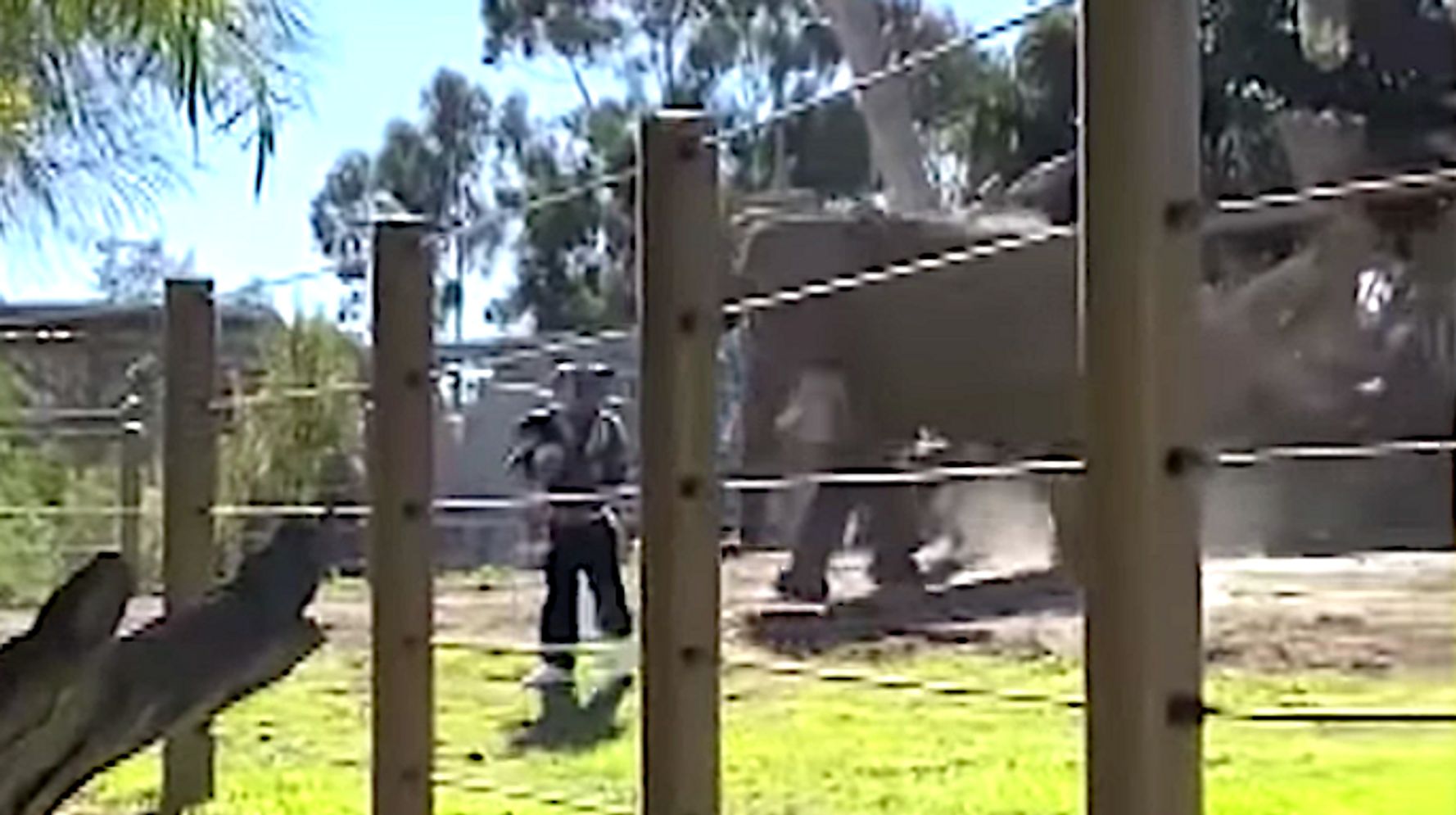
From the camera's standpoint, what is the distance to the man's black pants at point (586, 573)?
5.91m

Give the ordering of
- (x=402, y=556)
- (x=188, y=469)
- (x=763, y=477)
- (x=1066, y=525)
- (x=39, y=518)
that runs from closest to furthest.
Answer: (x=1066, y=525) → (x=763, y=477) → (x=402, y=556) → (x=188, y=469) → (x=39, y=518)

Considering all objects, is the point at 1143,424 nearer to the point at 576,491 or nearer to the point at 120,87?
the point at 120,87

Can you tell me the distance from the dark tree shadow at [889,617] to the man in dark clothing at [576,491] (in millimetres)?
641

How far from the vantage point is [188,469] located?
6.56 metres

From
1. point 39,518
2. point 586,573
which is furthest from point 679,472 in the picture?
point 39,518

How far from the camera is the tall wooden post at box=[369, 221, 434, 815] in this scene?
16.4 ft

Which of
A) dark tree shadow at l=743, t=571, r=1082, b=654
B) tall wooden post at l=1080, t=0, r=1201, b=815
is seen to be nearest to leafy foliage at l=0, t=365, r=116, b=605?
dark tree shadow at l=743, t=571, r=1082, b=654

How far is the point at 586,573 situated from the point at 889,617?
1.19 meters

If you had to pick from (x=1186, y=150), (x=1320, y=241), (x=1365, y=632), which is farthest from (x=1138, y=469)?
(x=1365, y=632)

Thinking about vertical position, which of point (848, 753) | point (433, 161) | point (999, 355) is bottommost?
point (848, 753)

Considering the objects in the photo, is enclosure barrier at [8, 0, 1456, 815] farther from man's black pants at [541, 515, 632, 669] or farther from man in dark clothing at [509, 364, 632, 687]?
man's black pants at [541, 515, 632, 669]

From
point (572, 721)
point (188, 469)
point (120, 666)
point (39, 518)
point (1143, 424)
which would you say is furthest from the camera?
point (39, 518)

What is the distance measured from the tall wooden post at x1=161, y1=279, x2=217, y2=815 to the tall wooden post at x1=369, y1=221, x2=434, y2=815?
1.47m

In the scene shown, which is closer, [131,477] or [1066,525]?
[1066,525]
